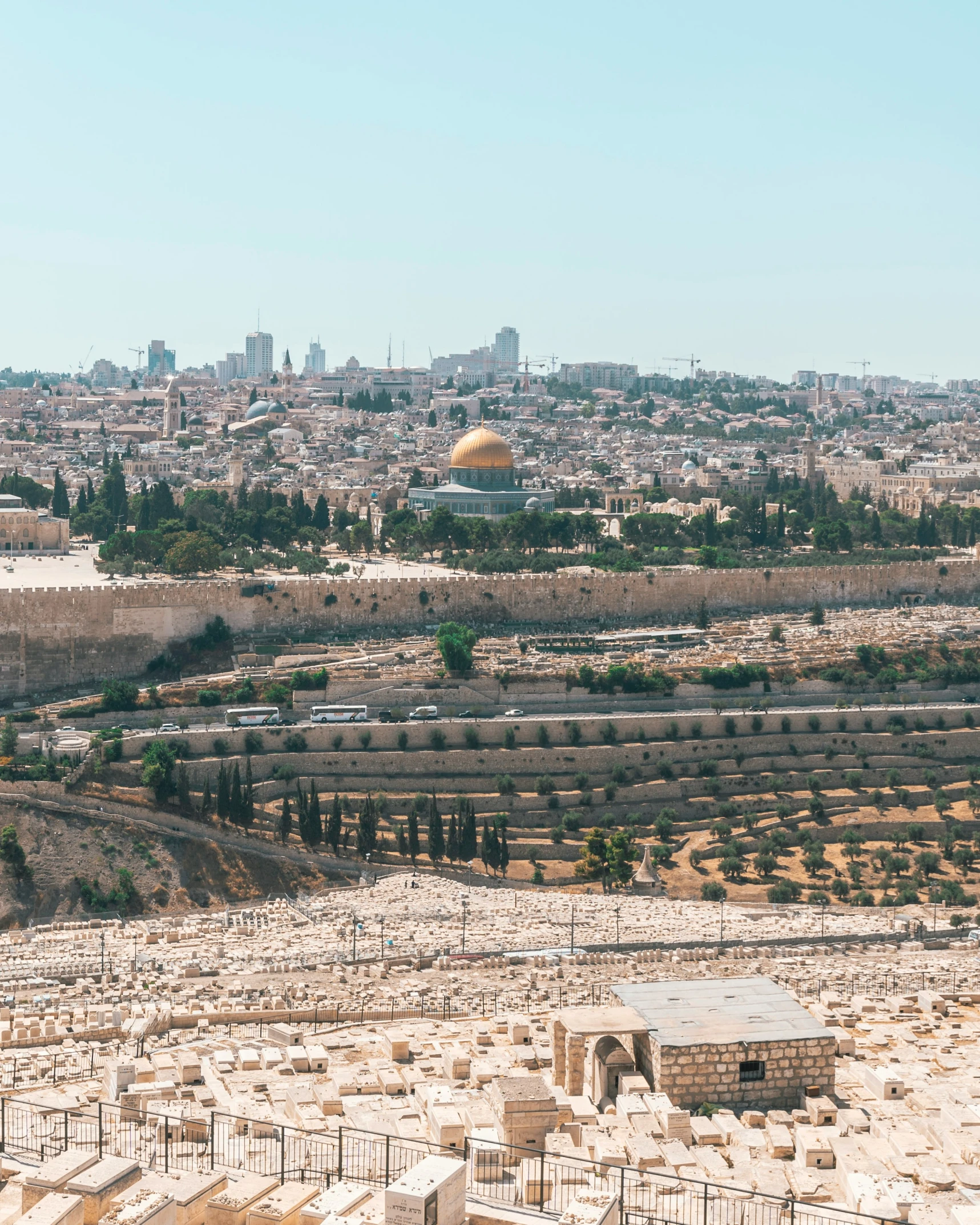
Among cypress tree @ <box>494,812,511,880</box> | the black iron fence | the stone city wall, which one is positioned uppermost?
the stone city wall

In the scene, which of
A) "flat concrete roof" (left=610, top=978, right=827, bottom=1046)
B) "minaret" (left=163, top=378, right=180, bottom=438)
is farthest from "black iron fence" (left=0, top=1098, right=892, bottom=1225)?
"minaret" (left=163, top=378, right=180, bottom=438)

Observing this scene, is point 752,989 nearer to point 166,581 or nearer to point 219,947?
point 219,947

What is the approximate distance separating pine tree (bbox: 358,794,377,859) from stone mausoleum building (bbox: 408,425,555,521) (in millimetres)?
28548

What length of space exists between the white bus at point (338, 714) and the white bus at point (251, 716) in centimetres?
72

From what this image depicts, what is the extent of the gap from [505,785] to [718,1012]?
62.4 feet

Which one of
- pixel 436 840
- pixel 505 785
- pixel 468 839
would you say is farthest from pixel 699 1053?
pixel 505 785

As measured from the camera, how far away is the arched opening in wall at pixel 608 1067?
18812 millimetres

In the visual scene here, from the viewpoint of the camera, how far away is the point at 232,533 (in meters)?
56.4

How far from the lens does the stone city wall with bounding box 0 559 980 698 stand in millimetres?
43656

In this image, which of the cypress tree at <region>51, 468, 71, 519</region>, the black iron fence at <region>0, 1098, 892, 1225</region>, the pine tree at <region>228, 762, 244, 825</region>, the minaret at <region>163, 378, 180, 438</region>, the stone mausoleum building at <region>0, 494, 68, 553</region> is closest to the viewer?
the black iron fence at <region>0, 1098, 892, 1225</region>

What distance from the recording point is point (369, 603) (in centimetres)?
4741

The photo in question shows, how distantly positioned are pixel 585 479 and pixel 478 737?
4369 centimetres

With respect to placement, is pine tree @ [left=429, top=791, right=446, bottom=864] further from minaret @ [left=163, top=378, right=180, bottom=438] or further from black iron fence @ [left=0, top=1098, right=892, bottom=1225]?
minaret @ [left=163, top=378, right=180, bottom=438]

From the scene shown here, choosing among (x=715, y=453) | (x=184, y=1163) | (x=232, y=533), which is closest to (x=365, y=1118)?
(x=184, y=1163)
